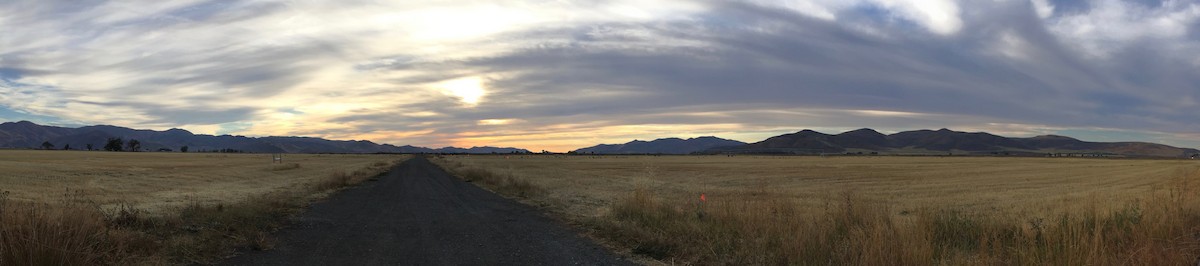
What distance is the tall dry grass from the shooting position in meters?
6.97

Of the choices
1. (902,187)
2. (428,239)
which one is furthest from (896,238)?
(902,187)

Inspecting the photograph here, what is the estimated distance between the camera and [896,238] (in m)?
7.69

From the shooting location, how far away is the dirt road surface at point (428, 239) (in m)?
9.18

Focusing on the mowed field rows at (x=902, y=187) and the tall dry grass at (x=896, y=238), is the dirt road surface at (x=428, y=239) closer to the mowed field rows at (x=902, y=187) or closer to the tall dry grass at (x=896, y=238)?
the tall dry grass at (x=896, y=238)

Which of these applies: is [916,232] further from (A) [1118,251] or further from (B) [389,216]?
(B) [389,216]

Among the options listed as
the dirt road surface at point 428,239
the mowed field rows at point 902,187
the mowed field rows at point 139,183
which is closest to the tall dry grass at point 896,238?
the dirt road surface at point 428,239

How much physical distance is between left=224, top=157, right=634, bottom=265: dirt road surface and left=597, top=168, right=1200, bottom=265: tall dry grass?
4.14ft

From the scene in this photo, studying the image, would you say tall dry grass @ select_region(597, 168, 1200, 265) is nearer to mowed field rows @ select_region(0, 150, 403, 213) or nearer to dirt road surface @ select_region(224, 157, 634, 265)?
dirt road surface @ select_region(224, 157, 634, 265)

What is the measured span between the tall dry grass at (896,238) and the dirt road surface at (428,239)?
1.26 meters

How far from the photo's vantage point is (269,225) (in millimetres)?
12820

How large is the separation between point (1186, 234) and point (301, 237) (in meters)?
14.3

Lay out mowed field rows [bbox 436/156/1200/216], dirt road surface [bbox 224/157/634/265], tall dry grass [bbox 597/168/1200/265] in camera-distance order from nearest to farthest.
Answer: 1. tall dry grass [bbox 597/168/1200/265]
2. dirt road surface [bbox 224/157/634/265]
3. mowed field rows [bbox 436/156/1200/216]

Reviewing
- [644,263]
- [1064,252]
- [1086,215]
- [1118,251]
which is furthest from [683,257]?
[1086,215]

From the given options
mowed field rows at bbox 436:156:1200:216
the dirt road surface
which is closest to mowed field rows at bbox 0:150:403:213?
the dirt road surface
